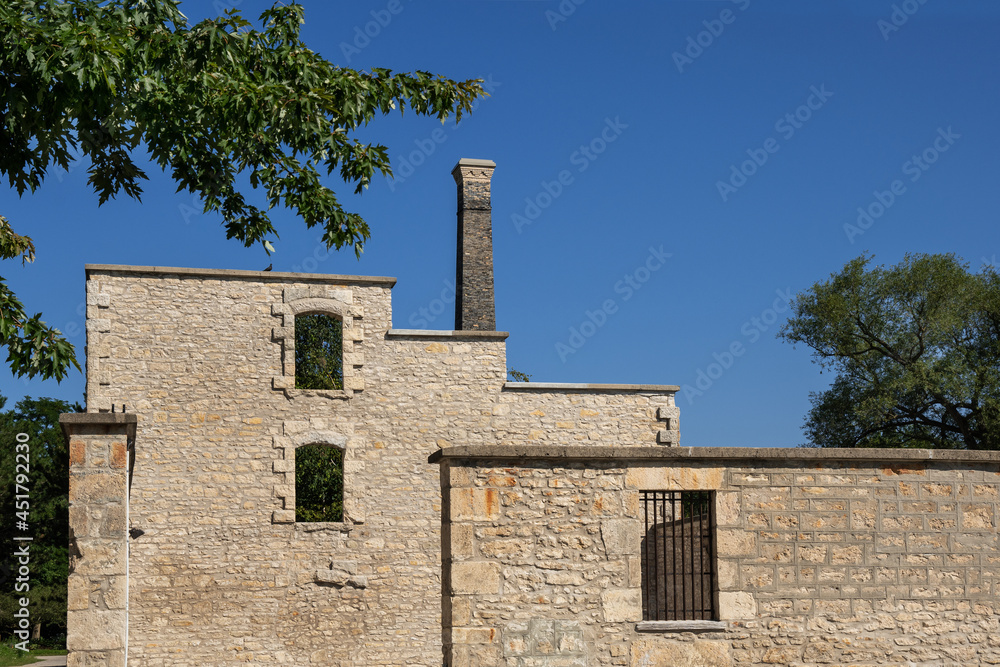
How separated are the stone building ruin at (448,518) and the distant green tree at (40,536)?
1145 centimetres

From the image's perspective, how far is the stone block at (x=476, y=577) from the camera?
8.04 m

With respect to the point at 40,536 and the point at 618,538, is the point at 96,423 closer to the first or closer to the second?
the point at 618,538

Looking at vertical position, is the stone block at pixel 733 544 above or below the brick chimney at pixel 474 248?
below

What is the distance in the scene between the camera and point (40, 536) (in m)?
27.0

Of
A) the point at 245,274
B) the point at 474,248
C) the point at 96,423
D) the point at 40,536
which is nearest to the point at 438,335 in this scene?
the point at 245,274

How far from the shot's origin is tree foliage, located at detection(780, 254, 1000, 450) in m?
25.7

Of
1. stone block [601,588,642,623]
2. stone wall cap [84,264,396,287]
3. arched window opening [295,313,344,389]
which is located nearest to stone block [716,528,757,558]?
stone block [601,588,642,623]

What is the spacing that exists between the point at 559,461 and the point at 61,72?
5395mm

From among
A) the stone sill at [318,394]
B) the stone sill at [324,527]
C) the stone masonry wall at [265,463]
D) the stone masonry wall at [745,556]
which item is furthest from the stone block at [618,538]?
the stone sill at [318,394]

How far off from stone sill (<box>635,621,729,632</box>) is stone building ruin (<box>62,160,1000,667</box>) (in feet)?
0.07

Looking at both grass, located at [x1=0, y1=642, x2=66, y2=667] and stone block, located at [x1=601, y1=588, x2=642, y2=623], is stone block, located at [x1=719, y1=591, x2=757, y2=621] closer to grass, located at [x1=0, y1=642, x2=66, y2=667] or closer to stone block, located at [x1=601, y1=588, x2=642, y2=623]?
stone block, located at [x1=601, y1=588, x2=642, y2=623]

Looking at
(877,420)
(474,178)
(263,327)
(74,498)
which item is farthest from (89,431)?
(877,420)

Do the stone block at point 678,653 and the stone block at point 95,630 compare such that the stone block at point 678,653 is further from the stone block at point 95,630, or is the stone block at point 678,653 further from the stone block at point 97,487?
the stone block at point 97,487

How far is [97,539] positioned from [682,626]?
5094 millimetres
